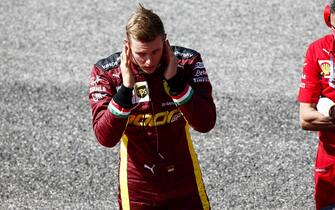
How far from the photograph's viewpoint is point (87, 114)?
9664mm

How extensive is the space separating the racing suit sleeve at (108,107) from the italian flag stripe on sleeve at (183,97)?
0.32 meters

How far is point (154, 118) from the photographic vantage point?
5605mm

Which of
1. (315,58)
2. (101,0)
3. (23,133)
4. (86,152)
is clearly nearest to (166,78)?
(315,58)

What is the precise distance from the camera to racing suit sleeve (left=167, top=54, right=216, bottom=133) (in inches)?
211

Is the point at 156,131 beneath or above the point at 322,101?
beneath

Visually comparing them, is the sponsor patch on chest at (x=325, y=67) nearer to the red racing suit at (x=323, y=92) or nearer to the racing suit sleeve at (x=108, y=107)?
the red racing suit at (x=323, y=92)

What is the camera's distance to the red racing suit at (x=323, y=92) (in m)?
6.00

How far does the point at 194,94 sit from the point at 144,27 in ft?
1.96

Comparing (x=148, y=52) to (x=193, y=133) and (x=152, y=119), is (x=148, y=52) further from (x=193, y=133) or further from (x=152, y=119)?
(x=193, y=133)

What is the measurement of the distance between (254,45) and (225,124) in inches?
92.7

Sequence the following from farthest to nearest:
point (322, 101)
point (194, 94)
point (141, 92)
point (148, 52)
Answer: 1. point (322, 101)
2. point (141, 92)
3. point (194, 94)
4. point (148, 52)

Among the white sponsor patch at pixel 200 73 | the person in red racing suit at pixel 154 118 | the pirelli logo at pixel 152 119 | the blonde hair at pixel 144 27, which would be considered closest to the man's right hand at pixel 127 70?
the person in red racing suit at pixel 154 118

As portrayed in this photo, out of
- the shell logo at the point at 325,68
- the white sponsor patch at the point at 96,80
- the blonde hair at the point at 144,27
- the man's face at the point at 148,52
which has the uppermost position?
the blonde hair at the point at 144,27

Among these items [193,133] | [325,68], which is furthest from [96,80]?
[193,133]
